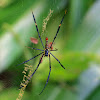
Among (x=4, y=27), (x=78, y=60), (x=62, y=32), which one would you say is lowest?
(x=78, y=60)

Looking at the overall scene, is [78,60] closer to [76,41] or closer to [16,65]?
[76,41]

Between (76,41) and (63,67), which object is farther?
(76,41)

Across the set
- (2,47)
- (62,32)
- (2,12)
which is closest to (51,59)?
(62,32)

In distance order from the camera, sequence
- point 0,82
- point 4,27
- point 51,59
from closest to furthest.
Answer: point 0,82 < point 4,27 < point 51,59

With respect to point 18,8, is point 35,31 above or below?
below

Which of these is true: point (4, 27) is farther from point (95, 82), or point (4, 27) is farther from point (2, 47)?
point (95, 82)

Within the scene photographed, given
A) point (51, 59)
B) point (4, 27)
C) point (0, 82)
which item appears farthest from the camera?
point (51, 59)

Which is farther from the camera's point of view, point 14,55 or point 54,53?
point 54,53
